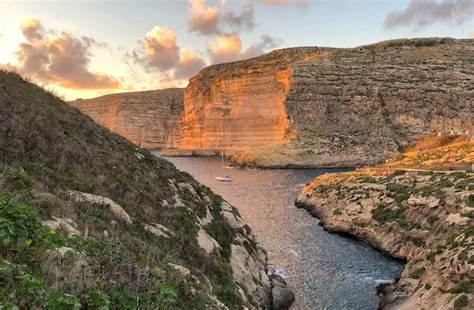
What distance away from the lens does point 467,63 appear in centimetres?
11994

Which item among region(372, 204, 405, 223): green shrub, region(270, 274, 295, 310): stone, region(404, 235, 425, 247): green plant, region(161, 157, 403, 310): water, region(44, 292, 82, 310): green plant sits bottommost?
region(161, 157, 403, 310): water

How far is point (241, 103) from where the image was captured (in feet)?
435

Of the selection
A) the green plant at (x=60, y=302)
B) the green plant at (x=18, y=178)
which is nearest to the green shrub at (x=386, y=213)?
the green plant at (x=18, y=178)

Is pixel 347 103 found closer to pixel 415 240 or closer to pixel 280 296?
pixel 415 240

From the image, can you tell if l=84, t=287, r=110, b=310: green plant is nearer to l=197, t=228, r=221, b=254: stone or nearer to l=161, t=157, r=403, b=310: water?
l=197, t=228, r=221, b=254: stone

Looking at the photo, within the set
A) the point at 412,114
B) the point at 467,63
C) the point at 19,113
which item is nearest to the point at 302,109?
the point at 412,114

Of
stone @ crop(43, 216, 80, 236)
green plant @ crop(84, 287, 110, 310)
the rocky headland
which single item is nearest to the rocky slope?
stone @ crop(43, 216, 80, 236)

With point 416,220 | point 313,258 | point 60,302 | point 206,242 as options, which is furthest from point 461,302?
point 60,302

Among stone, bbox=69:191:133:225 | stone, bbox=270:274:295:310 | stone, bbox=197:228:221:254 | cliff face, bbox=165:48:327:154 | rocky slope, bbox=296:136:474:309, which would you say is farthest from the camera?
cliff face, bbox=165:48:327:154

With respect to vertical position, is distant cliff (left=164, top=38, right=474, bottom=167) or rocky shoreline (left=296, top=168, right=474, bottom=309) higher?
distant cliff (left=164, top=38, right=474, bottom=167)

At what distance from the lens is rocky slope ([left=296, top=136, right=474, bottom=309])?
66.0ft

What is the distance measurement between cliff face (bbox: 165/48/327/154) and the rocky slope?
6652 cm

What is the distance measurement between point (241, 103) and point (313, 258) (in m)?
105

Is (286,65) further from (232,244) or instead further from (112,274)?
(112,274)
